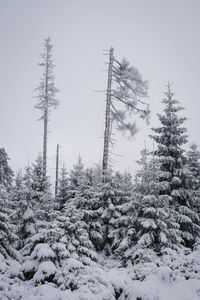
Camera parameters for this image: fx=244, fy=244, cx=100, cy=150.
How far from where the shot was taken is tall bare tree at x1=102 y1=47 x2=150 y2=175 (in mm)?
19859

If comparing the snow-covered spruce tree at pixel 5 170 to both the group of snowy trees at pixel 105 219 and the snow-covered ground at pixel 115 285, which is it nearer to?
the group of snowy trees at pixel 105 219

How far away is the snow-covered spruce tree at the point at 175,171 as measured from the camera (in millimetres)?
14859

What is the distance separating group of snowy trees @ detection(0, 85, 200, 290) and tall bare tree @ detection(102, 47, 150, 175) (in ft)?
11.1

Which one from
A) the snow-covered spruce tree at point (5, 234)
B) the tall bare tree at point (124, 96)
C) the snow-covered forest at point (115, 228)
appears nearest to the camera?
the snow-covered forest at point (115, 228)

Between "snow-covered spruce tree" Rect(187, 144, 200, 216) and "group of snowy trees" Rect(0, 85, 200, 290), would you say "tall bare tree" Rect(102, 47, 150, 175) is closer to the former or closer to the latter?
"group of snowy trees" Rect(0, 85, 200, 290)

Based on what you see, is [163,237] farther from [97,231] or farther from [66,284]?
[66,284]

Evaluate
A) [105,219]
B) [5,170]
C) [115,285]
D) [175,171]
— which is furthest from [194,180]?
[5,170]

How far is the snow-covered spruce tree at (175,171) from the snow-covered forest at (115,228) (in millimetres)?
66

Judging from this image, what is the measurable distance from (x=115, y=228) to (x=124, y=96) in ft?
35.5

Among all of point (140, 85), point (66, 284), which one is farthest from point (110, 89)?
point (66, 284)

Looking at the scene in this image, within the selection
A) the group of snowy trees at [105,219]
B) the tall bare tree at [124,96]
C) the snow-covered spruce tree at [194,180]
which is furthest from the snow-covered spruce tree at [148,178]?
the tall bare tree at [124,96]

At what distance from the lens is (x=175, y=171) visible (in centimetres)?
1586

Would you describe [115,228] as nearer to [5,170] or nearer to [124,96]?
[124,96]

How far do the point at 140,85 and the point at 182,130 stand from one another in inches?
240
